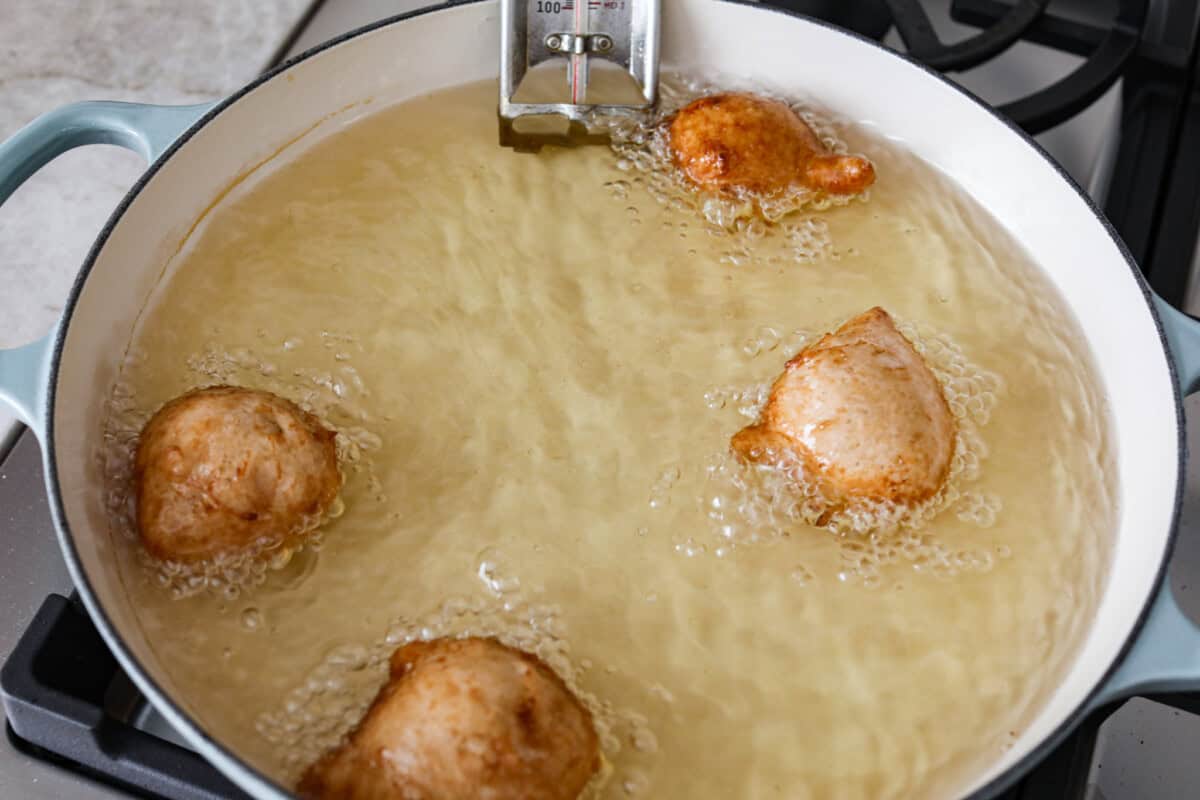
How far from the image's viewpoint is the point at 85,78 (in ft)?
4.94

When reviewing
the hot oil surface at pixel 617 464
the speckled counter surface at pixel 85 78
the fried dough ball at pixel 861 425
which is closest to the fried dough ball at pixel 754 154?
the hot oil surface at pixel 617 464

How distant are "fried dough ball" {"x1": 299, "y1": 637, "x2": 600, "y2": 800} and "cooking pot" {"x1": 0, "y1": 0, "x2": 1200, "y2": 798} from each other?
0.08m

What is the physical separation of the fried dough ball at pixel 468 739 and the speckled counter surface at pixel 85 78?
2.32 ft

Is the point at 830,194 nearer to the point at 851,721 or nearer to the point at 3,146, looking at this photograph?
the point at 851,721

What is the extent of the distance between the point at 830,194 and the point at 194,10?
886mm

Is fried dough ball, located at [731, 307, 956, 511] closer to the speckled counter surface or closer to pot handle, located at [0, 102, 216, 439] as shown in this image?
pot handle, located at [0, 102, 216, 439]

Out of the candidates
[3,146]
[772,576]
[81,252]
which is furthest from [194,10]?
[772,576]

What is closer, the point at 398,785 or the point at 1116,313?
the point at 398,785

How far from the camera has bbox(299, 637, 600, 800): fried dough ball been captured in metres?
0.78

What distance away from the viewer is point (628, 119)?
49.7 inches

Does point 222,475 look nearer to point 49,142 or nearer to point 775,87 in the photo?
point 49,142

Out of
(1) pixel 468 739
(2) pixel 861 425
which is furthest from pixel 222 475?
(2) pixel 861 425

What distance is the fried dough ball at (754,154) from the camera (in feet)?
3.89

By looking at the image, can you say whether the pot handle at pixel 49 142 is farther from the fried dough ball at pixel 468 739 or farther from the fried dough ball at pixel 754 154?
the fried dough ball at pixel 754 154
